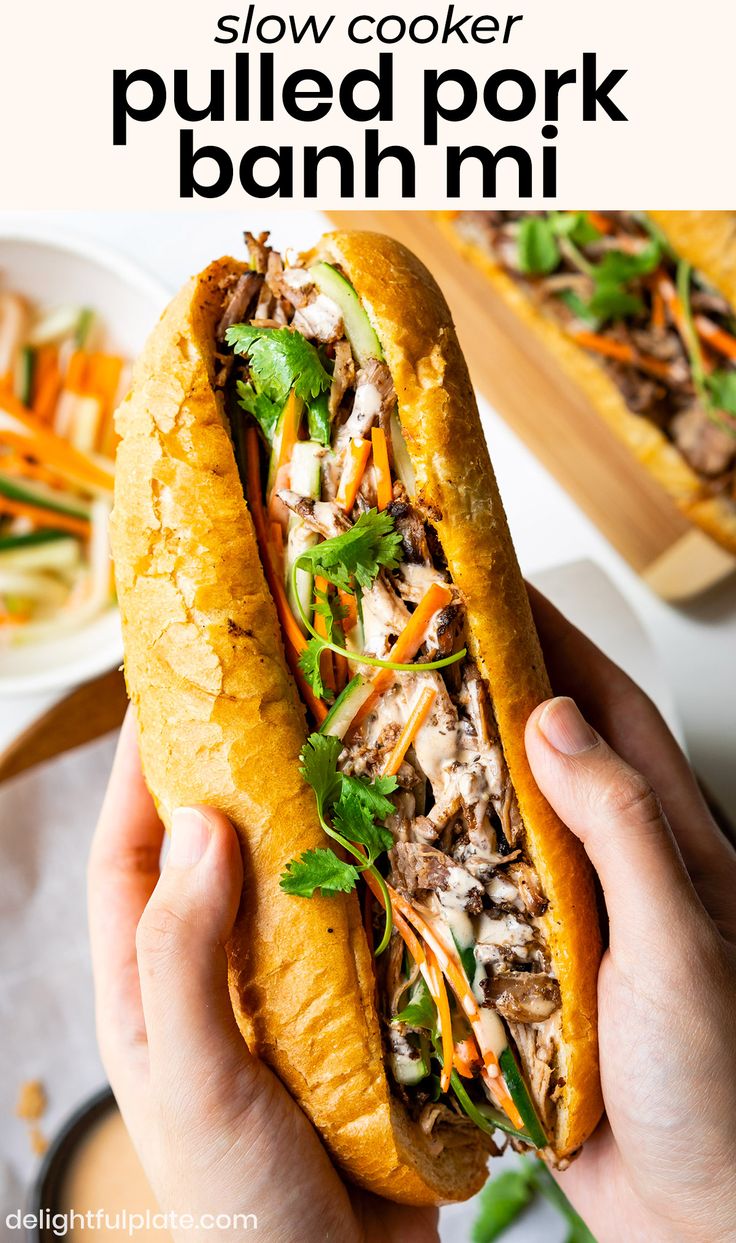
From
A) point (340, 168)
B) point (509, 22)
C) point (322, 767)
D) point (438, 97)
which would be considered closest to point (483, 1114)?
point (322, 767)

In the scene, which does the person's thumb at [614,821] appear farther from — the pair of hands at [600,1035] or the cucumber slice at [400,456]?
the cucumber slice at [400,456]

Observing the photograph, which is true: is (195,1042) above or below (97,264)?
below

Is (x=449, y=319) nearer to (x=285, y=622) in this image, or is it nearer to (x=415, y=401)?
(x=415, y=401)

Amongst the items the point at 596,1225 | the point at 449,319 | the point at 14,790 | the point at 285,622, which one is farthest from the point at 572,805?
the point at 14,790

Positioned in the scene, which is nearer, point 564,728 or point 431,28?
point 564,728

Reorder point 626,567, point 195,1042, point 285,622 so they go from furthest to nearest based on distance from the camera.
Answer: point 626,567 < point 285,622 < point 195,1042

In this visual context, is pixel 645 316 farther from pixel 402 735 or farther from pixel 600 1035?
pixel 600 1035

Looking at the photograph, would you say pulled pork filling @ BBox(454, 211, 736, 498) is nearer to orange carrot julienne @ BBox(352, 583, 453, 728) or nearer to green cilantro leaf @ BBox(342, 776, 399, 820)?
orange carrot julienne @ BBox(352, 583, 453, 728)
